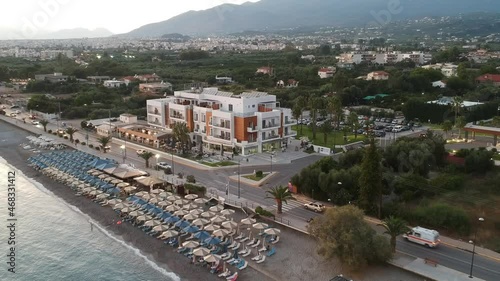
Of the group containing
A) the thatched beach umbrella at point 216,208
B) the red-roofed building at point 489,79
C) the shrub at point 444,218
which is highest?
the red-roofed building at point 489,79

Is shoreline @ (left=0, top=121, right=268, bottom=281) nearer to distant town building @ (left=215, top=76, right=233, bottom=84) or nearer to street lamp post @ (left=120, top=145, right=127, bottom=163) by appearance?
street lamp post @ (left=120, top=145, right=127, bottom=163)

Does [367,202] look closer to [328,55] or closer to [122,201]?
[122,201]

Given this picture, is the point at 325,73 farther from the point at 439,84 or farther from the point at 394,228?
the point at 394,228

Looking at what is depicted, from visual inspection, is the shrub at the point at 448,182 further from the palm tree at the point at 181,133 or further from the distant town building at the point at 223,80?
the distant town building at the point at 223,80

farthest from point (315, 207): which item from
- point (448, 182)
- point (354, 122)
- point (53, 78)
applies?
point (53, 78)

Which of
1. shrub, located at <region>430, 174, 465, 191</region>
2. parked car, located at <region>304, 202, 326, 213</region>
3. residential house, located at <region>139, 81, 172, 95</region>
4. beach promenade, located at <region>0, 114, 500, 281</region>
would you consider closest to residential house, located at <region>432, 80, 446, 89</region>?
residential house, located at <region>139, 81, 172, 95</region>

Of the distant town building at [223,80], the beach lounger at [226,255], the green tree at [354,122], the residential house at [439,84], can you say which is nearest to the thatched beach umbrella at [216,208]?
the beach lounger at [226,255]

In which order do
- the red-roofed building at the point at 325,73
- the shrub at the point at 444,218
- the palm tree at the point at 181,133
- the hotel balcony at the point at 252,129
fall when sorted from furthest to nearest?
the red-roofed building at the point at 325,73, the hotel balcony at the point at 252,129, the palm tree at the point at 181,133, the shrub at the point at 444,218
